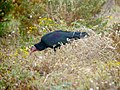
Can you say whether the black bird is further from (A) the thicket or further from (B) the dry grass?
(A) the thicket

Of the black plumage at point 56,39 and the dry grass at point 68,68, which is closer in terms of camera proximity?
the dry grass at point 68,68

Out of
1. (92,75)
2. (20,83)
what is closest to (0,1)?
(20,83)

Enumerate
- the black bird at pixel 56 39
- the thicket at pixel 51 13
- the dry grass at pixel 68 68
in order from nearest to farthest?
the dry grass at pixel 68 68 → the black bird at pixel 56 39 → the thicket at pixel 51 13

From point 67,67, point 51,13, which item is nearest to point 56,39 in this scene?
point 67,67

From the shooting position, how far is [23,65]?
200 inches

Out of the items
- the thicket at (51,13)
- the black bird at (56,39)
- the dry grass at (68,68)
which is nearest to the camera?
the dry grass at (68,68)

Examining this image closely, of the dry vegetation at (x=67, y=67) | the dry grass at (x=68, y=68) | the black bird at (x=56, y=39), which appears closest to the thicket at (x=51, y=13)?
the dry vegetation at (x=67, y=67)

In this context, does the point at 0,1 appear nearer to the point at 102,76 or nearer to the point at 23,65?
the point at 23,65

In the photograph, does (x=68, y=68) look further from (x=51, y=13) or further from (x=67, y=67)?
(x=51, y=13)

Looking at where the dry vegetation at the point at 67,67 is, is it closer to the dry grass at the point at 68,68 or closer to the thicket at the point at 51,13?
the dry grass at the point at 68,68

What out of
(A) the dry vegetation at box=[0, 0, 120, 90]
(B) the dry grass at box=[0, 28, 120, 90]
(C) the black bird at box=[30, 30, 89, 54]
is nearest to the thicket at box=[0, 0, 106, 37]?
(A) the dry vegetation at box=[0, 0, 120, 90]

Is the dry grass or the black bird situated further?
the black bird

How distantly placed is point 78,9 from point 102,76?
14.3 feet

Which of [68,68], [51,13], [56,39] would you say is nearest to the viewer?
[68,68]
